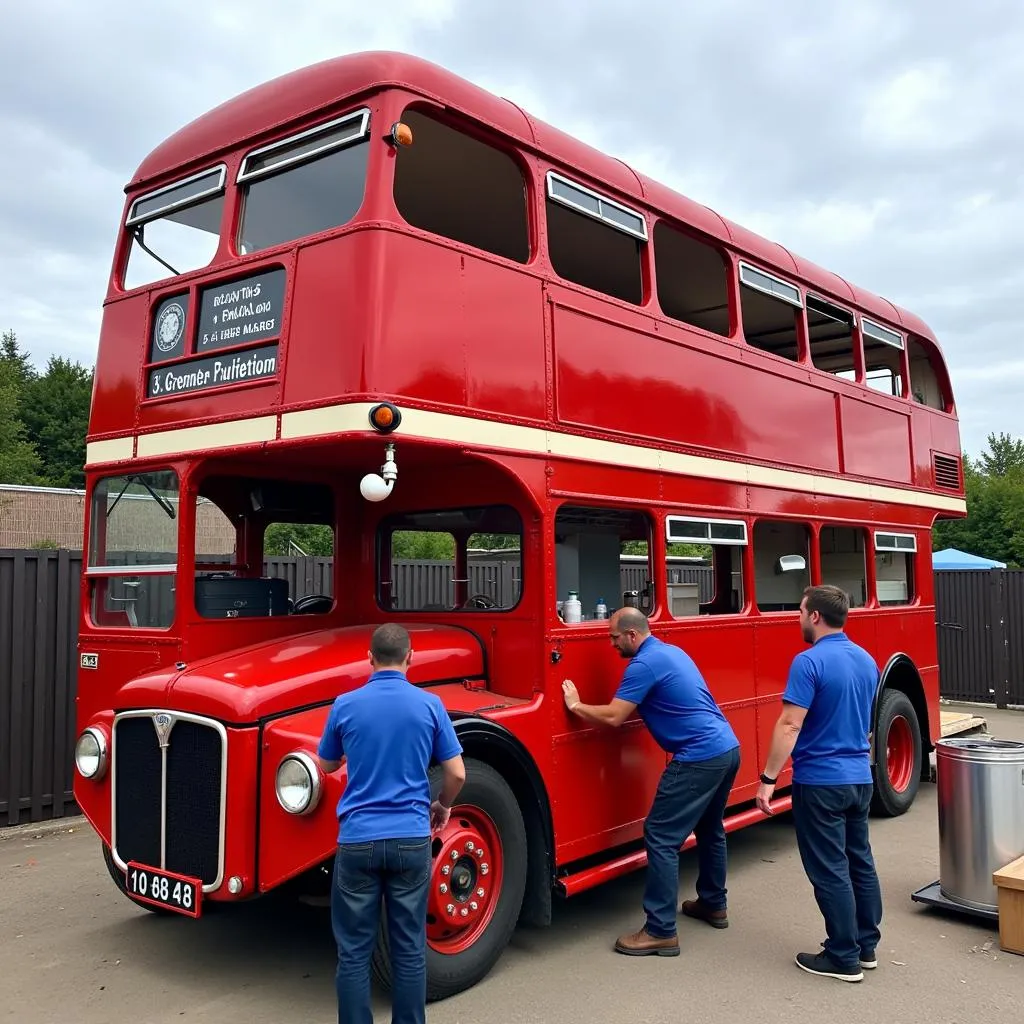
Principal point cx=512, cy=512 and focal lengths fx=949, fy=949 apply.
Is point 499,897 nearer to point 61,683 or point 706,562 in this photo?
point 706,562

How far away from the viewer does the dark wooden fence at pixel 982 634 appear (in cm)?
1474

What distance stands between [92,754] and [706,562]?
4.93m

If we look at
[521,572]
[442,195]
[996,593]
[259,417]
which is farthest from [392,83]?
[996,593]

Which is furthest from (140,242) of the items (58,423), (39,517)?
(58,423)

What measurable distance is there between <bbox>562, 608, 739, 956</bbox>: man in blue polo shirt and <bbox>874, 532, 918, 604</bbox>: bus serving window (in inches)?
147

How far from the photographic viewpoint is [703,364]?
639 centimetres

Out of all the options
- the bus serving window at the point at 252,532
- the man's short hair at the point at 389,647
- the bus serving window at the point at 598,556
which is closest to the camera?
the man's short hair at the point at 389,647

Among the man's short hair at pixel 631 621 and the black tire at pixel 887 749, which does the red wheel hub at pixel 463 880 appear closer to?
the man's short hair at pixel 631 621

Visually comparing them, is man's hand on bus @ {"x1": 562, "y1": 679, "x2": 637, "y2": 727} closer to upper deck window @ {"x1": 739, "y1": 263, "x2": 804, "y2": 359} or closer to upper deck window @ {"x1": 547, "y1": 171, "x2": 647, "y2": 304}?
upper deck window @ {"x1": 547, "y1": 171, "x2": 647, "y2": 304}

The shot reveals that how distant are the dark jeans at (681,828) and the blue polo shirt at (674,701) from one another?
0.07 m

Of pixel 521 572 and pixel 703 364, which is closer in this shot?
pixel 521 572

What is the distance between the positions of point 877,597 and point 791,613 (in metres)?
1.51

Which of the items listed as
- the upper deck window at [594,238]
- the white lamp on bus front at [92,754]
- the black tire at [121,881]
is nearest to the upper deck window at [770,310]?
the upper deck window at [594,238]

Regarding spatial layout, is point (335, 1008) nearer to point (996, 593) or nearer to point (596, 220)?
point (596, 220)
